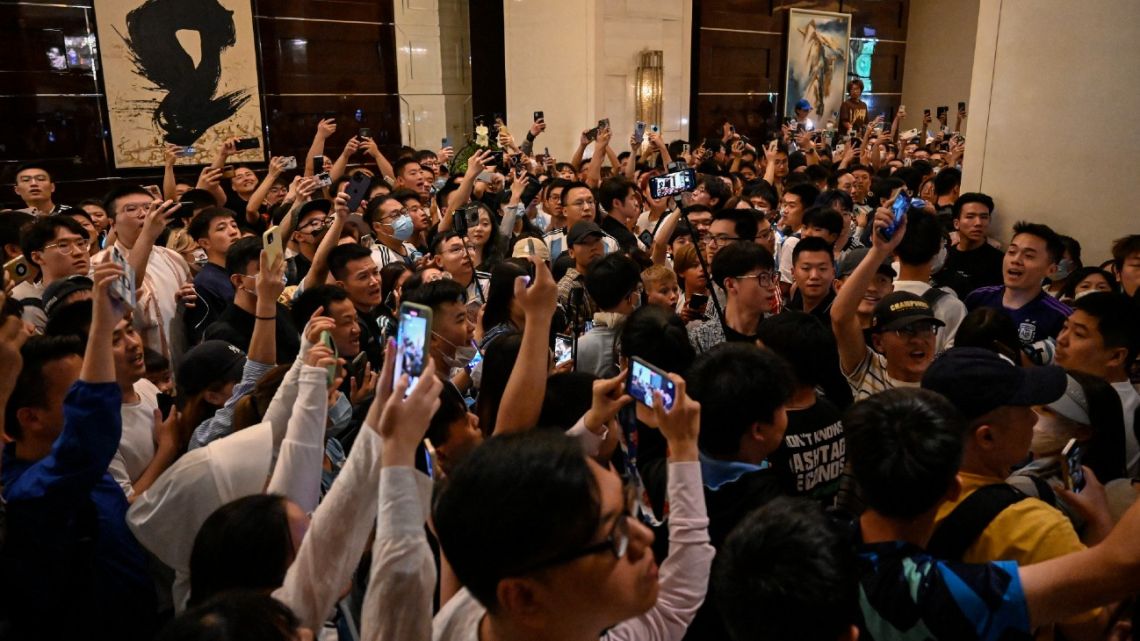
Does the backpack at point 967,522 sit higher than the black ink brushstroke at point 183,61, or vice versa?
the black ink brushstroke at point 183,61

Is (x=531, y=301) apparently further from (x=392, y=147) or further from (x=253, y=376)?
(x=392, y=147)

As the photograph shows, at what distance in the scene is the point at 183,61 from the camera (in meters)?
9.43

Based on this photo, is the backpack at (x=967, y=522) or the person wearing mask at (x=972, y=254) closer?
the backpack at (x=967, y=522)

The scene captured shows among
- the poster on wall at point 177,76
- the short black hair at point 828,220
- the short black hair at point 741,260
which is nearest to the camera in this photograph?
the short black hair at point 741,260

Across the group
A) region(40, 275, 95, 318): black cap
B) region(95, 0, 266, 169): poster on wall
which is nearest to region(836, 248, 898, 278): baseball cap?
region(40, 275, 95, 318): black cap

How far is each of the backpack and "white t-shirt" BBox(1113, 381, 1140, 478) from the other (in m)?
1.15

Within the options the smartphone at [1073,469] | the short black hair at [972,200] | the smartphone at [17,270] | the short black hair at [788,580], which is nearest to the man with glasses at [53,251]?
the smartphone at [17,270]

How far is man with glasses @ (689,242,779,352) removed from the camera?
3264mm

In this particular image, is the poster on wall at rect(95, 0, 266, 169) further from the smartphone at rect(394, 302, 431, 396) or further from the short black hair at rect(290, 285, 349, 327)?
the smartphone at rect(394, 302, 431, 396)

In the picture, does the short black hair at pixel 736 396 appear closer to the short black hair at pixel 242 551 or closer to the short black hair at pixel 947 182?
the short black hair at pixel 242 551

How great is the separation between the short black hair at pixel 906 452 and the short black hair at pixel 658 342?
3.34ft

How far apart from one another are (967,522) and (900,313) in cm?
137

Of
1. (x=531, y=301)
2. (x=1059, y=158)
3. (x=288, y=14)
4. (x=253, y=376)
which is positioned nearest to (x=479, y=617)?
(x=531, y=301)

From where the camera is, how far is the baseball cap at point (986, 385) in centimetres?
177
